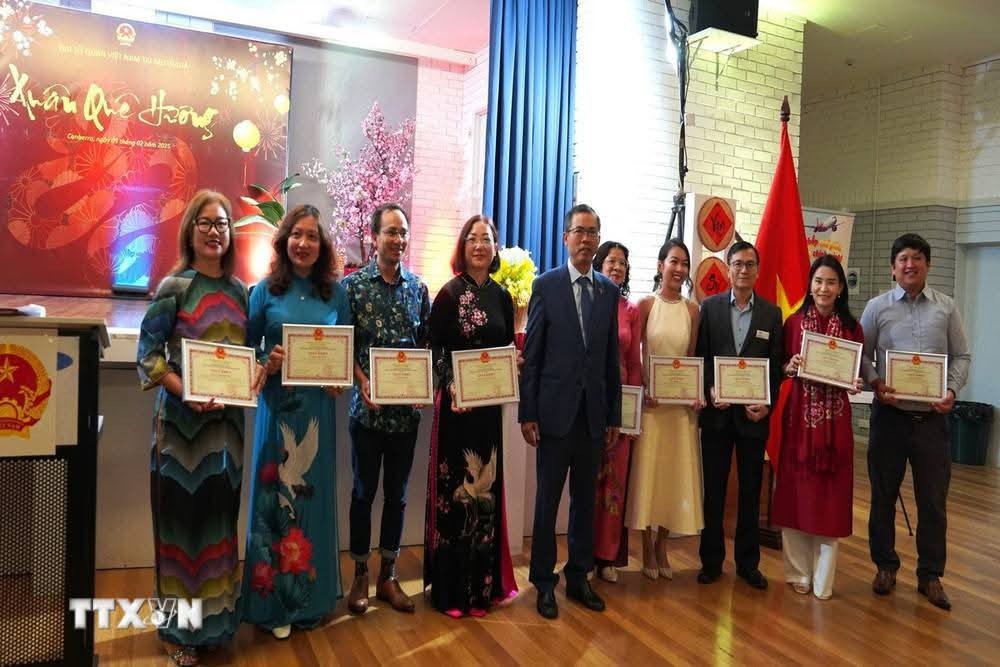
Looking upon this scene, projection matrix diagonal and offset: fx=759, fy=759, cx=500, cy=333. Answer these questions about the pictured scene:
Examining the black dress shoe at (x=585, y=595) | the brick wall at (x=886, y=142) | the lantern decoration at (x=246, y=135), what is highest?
the brick wall at (x=886, y=142)

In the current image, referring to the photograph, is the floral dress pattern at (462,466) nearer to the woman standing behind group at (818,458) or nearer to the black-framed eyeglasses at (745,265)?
the black-framed eyeglasses at (745,265)

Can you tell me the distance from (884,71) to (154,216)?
767 cm

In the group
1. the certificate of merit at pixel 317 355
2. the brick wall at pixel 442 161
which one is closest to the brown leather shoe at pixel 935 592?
the certificate of merit at pixel 317 355

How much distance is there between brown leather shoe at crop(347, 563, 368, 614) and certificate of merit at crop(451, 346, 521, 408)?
0.85 m

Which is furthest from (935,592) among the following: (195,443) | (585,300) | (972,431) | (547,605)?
(972,431)

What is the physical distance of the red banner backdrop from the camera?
613cm

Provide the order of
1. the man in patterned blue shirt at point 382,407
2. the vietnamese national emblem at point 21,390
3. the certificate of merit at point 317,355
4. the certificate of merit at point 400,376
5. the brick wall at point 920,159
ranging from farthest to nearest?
the brick wall at point 920,159 < the man in patterned blue shirt at point 382,407 < the certificate of merit at point 400,376 < the certificate of merit at point 317,355 < the vietnamese national emblem at point 21,390

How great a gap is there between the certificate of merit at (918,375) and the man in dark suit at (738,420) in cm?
51

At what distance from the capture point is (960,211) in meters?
8.24

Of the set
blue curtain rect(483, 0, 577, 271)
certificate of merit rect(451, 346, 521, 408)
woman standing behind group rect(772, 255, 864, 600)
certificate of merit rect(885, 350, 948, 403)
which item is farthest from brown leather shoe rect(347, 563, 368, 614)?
blue curtain rect(483, 0, 577, 271)

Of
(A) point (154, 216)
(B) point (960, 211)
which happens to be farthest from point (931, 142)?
(A) point (154, 216)

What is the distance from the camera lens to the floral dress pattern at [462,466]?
10.3 feet

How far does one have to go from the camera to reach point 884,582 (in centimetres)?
372

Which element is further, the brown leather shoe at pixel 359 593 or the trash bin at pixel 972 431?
the trash bin at pixel 972 431
